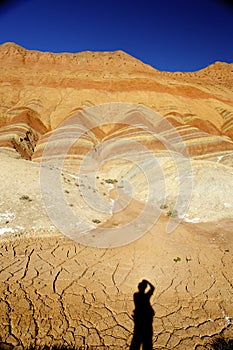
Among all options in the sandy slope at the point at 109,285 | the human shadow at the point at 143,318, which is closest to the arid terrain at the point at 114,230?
the sandy slope at the point at 109,285

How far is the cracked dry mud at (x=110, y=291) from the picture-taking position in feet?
14.1

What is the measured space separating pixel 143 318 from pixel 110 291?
105 cm

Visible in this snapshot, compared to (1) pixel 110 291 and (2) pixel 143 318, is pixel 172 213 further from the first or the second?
(2) pixel 143 318

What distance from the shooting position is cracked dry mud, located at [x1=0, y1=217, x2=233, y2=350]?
4.30 meters

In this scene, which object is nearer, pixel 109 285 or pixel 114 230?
pixel 109 285

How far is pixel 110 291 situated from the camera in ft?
18.1

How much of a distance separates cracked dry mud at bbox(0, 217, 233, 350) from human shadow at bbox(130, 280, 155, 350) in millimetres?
97

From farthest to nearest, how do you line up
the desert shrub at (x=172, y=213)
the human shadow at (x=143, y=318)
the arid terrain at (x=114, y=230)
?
the desert shrub at (x=172, y=213)
the arid terrain at (x=114, y=230)
the human shadow at (x=143, y=318)

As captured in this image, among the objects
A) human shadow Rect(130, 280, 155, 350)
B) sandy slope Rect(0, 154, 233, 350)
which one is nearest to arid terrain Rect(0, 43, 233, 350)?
sandy slope Rect(0, 154, 233, 350)

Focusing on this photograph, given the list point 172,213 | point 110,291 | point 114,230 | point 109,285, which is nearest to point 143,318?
point 110,291

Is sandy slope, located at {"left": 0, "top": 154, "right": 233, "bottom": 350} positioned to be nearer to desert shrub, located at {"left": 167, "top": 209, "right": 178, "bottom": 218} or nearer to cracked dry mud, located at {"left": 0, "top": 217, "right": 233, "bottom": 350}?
cracked dry mud, located at {"left": 0, "top": 217, "right": 233, "bottom": 350}

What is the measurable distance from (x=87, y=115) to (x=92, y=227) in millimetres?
26220

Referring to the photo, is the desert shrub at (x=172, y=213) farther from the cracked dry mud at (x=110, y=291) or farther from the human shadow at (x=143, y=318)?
the human shadow at (x=143, y=318)

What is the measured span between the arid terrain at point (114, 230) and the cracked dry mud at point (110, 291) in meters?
0.02
